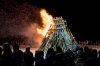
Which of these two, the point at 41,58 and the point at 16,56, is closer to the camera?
the point at 41,58

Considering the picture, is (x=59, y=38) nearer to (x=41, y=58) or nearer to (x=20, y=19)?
(x=41, y=58)

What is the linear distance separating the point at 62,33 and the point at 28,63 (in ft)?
29.3

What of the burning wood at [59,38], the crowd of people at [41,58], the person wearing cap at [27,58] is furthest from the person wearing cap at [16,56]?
the burning wood at [59,38]

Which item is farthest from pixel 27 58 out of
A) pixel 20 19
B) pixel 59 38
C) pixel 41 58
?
pixel 20 19

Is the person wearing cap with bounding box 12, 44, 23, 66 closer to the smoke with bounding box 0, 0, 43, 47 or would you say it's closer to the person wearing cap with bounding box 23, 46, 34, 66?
the person wearing cap with bounding box 23, 46, 34, 66

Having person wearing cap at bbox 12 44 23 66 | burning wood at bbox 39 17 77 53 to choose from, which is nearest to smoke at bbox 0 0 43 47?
burning wood at bbox 39 17 77 53

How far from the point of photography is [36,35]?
31.4 metres

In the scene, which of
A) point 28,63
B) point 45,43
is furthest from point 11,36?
point 28,63

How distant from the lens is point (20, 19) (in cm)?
3253

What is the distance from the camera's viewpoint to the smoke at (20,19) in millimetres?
28797

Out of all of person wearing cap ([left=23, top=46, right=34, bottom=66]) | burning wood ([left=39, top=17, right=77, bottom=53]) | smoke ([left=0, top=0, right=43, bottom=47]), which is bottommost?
person wearing cap ([left=23, top=46, right=34, bottom=66])

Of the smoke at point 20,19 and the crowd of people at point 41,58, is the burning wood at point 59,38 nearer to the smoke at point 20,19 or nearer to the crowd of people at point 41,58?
the crowd of people at point 41,58

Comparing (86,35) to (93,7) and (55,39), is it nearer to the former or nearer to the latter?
(93,7)

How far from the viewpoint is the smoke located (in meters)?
28.8
